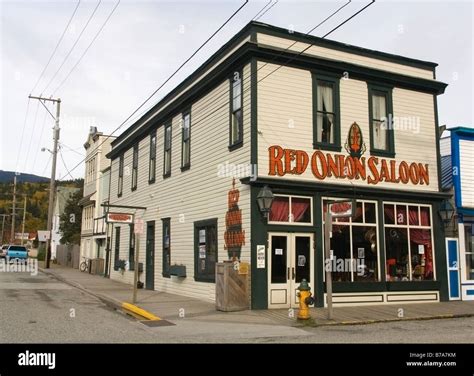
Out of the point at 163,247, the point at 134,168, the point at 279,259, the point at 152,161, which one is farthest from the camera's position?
the point at 134,168

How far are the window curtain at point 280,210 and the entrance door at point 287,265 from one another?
0.47 meters

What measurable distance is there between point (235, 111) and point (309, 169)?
9.93 ft

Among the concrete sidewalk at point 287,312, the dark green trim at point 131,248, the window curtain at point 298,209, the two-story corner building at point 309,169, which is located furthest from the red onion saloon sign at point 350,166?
the dark green trim at point 131,248

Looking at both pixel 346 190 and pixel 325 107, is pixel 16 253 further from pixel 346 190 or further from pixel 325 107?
pixel 346 190

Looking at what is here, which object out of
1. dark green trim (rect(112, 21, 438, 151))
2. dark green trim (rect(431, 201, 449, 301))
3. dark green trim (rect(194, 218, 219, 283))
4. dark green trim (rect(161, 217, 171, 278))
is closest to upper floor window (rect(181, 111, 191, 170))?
dark green trim (rect(112, 21, 438, 151))

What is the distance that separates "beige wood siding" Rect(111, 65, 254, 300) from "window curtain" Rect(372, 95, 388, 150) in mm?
4786

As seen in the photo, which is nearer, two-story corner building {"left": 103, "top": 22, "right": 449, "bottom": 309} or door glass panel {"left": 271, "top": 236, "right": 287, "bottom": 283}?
door glass panel {"left": 271, "top": 236, "right": 287, "bottom": 283}

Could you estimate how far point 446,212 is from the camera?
17.5 metres

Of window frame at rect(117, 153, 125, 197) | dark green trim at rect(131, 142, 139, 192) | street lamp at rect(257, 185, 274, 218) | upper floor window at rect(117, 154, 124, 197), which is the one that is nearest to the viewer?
street lamp at rect(257, 185, 274, 218)

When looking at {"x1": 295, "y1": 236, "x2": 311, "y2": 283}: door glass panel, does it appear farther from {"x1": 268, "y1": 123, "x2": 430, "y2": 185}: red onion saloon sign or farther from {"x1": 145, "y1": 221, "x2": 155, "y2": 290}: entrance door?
{"x1": 145, "y1": 221, "x2": 155, "y2": 290}: entrance door

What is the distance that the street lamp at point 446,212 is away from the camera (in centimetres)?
1748

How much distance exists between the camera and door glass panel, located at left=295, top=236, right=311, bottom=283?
1509cm

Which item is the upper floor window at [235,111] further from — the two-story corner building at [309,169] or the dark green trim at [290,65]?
the dark green trim at [290,65]

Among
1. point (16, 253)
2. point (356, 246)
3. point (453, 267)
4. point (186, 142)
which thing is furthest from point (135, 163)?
point (16, 253)
